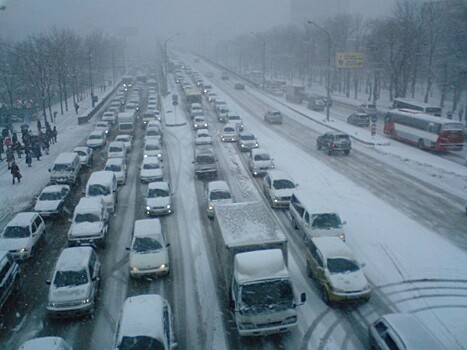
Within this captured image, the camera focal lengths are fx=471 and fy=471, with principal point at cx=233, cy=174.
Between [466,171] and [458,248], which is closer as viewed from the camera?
[458,248]

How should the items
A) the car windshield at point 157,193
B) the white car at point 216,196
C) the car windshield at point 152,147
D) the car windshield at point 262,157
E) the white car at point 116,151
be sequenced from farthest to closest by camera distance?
the car windshield at point 152,147
the white car at point 116,151
the car windshield at point 262,157
the car windshield at point 157,193
the white car at point 216,196

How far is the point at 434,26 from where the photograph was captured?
67750mm

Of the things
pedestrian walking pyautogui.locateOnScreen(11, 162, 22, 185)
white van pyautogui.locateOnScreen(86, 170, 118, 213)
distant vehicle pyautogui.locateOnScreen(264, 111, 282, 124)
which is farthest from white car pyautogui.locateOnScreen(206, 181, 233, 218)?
distant vehicle pyautogui.locateOnScreen(264, 111, 282, 124)

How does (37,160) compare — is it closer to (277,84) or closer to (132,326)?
(132,326)

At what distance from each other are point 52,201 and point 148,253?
866cm

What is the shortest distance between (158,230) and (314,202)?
252 inches

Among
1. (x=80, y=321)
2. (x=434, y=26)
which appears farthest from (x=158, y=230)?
(x=434, y=26)

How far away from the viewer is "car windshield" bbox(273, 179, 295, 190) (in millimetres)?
23381

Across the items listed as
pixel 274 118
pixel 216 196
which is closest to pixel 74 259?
pixel 216 196

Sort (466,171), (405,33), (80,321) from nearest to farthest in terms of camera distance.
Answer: (80,321)
(466,171)
(405,33)

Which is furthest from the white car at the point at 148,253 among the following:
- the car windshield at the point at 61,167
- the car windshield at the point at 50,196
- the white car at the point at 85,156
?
the white car at the point at 85,156

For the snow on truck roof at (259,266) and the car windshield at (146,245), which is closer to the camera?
the snow on truck roof at (259,266)

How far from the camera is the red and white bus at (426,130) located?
33500mm

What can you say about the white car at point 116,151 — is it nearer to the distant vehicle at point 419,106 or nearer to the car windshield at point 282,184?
the car windshield at point 282,184
